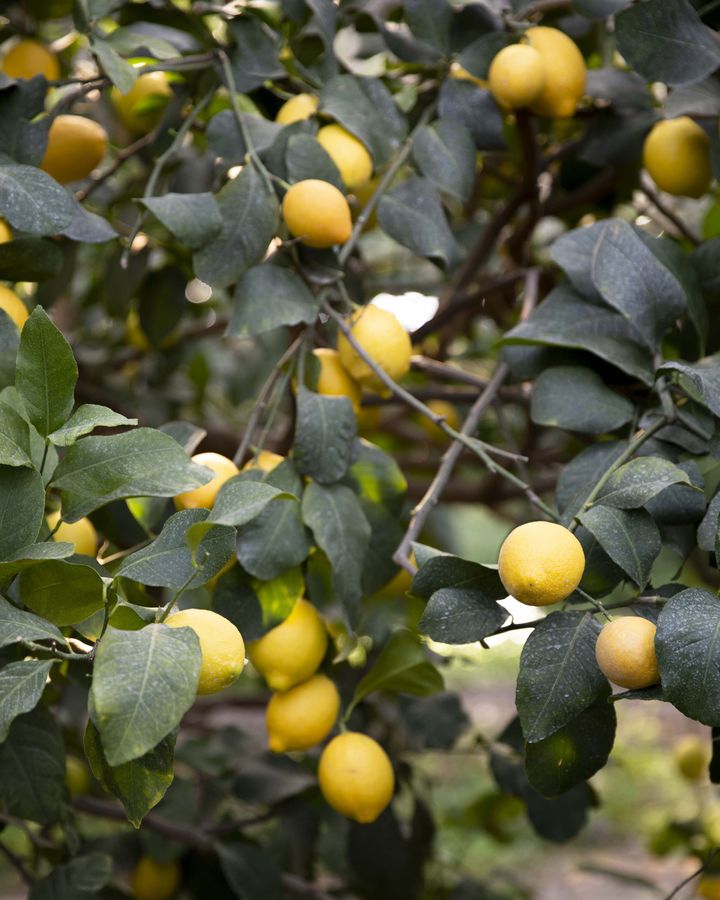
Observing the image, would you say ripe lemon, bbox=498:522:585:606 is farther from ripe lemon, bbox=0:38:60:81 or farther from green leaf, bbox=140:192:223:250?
ripe lemon, bbox=0:38:60:81

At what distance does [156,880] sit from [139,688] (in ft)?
2.25

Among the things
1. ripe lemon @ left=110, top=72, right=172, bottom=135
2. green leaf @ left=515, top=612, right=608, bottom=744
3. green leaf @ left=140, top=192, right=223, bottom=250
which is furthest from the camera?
ripe lemon @ left=110, top=72, right=172, bottom=135

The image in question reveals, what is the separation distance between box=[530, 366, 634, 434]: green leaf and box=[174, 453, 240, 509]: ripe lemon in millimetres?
196

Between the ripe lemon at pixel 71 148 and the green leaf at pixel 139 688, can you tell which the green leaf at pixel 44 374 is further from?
the ripe lemon at pixel 71 148

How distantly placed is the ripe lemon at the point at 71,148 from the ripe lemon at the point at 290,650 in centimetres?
37

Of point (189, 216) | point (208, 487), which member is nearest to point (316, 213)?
point (189, 216)

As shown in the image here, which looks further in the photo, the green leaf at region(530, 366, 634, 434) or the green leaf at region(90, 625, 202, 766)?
the green leaf at region(530, 366, 634, 434)

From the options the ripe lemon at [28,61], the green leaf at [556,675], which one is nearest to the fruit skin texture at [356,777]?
the green leaf at [556,675]

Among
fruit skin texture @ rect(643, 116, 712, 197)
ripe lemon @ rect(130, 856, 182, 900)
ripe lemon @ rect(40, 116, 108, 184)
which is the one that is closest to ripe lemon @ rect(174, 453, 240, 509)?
ripe lemon @ rect(40, 116, 108, 184)

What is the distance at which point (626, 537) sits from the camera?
50 centimetres

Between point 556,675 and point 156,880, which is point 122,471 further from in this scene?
point 156,880

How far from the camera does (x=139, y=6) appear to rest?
2.64 feet

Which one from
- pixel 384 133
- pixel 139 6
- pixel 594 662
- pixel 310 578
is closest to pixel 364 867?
pixel 310 578

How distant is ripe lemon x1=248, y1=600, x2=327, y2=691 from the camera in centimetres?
61
